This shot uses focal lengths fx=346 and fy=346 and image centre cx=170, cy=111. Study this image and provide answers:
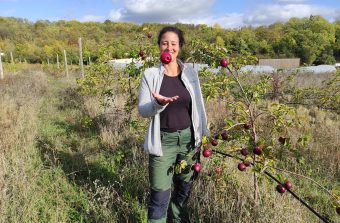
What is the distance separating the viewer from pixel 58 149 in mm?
5250

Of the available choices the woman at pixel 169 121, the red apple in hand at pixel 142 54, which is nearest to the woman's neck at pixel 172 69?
the woman at pixel 169 121

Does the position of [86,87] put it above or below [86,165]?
above

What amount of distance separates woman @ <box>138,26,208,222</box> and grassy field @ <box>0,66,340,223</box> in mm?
427

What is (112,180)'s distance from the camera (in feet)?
13.6

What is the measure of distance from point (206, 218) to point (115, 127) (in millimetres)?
3053

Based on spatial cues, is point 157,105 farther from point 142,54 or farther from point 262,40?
point 262,40

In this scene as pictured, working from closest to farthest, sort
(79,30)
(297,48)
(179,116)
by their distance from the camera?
(179,116) → (297,48) → (79,30)

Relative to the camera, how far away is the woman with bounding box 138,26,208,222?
96.7 inches

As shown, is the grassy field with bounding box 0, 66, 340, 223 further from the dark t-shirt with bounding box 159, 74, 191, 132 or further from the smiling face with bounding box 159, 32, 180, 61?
the smiling face with bounding box 159, 32, 180, 61

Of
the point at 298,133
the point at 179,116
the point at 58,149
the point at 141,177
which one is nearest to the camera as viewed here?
the point at 179,116

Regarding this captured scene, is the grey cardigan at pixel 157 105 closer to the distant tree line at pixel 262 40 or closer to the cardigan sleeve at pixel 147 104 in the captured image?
the cardigan sleeve at pixel 147 104

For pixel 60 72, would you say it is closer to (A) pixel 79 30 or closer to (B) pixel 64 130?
(B) pixel 64 130

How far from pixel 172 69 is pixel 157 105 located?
0.45 m

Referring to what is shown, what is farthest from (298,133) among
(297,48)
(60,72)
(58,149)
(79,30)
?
(79,30)
